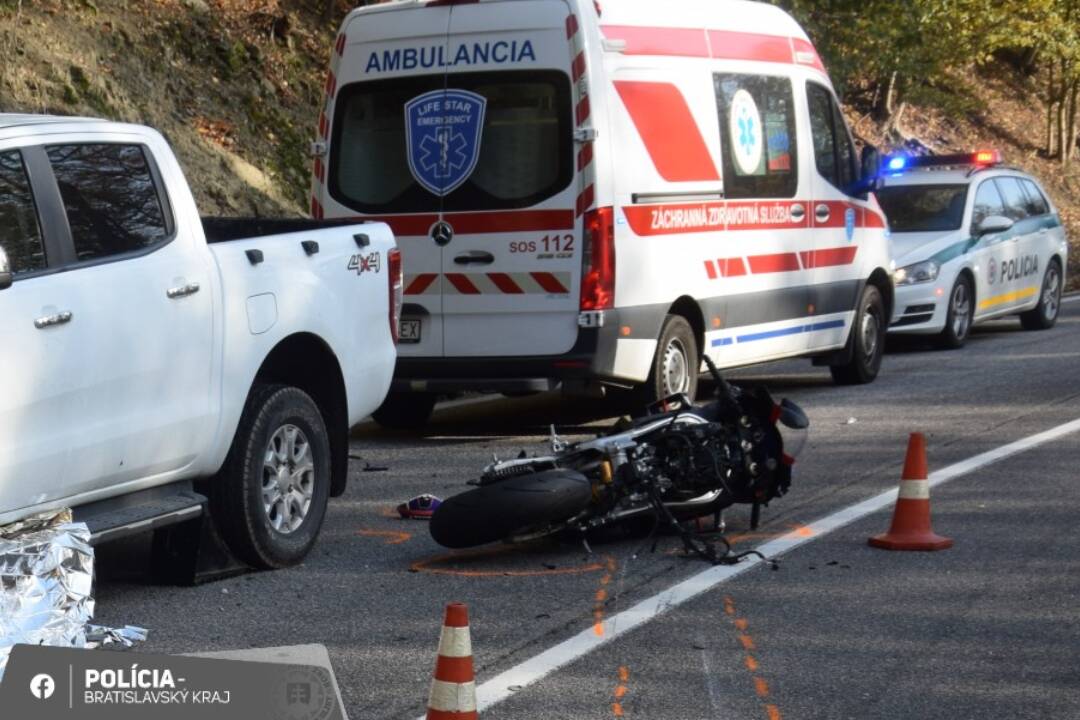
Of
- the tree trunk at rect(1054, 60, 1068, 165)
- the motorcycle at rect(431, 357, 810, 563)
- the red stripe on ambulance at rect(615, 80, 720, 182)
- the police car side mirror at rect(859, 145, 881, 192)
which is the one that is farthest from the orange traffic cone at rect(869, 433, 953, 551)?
the tree trunk at rect(1054, 60, 1068, 165)

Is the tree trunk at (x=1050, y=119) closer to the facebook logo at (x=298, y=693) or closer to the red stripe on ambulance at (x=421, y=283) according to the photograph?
the red stripe on ambulance at (x=421, y=283)

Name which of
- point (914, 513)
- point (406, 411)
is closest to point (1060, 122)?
point (406, 411)

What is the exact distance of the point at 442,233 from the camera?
36.8 ft

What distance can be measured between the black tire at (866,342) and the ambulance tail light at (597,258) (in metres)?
3.90

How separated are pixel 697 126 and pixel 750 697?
22.0 ft

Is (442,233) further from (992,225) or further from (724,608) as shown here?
(992,225)

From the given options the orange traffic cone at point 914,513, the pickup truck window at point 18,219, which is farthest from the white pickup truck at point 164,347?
the orange traffic cone at point 914,513

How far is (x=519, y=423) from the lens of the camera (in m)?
12.4

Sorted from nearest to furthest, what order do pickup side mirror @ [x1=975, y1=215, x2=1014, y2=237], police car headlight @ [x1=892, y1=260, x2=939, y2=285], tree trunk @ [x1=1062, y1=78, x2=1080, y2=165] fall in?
police car headlight @ [x1=892, y1=260, x2=939, y2=285]
pickup side mirror @ [x1=975, y1=215, x2=1014, y2=237]
tree trunk @ [x1=1062, y1=78, x2=1080, y2=165]

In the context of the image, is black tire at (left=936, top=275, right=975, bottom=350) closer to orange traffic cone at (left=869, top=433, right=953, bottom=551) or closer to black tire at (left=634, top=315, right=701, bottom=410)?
black tire at (left=634, top=315, right=701, bottom=410)

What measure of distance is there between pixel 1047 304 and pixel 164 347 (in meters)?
14.0

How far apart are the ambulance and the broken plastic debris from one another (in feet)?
7.42

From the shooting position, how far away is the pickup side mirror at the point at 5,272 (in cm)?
587

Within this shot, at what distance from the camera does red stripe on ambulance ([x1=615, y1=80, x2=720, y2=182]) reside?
36.9 ft
